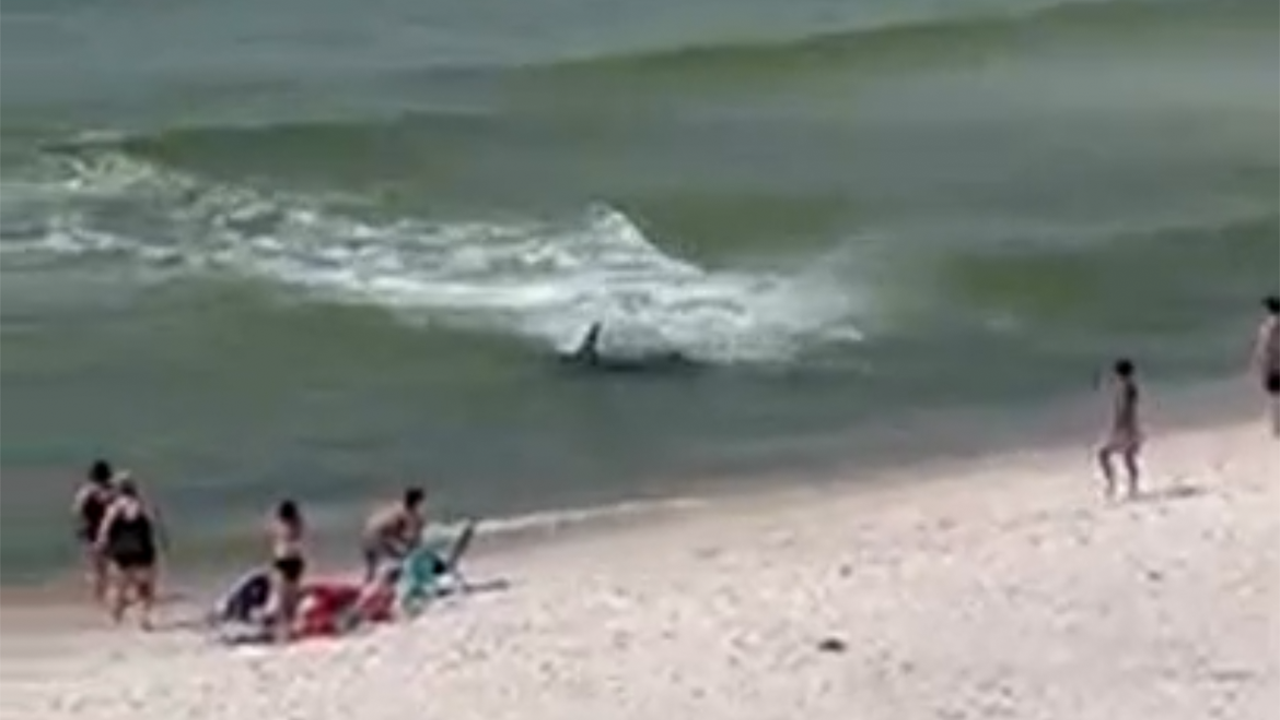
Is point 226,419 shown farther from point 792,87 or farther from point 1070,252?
point 792,87

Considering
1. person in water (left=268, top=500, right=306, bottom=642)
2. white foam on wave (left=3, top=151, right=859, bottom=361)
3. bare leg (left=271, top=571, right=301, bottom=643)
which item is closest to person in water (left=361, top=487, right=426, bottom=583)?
person in water (left=268, top=500, right=306, bottom=642)

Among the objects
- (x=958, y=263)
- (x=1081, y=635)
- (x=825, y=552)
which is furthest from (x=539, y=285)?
(x=1081, y=635)

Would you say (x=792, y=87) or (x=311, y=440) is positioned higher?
(x=792, y=87)

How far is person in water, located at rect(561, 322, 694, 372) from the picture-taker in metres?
33.1

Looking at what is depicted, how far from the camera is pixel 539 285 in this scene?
36031 millimetres

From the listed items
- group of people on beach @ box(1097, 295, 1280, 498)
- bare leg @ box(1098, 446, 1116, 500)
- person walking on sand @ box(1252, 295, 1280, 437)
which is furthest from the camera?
person walking on sand @ box(1252, 295, 1280, 437)

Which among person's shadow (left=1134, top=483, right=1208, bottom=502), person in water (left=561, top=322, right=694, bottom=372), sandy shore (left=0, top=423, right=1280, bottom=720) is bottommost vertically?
sandy shore (left=0, top=423, right=1280, bottom=720)

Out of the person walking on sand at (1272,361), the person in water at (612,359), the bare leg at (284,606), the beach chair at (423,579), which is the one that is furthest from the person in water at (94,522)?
the person walking on sand at (1272,361)

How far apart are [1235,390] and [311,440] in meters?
7.34

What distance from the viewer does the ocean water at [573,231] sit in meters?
31.2

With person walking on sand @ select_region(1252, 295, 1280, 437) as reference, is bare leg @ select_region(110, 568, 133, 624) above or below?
below

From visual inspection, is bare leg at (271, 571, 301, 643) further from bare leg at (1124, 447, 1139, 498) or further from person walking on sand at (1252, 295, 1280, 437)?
person walking on sand at (1252, 295, 1280, 437)

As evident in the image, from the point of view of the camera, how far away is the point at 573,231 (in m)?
38.5

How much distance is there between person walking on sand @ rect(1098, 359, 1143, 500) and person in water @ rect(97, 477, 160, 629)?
647 cm
